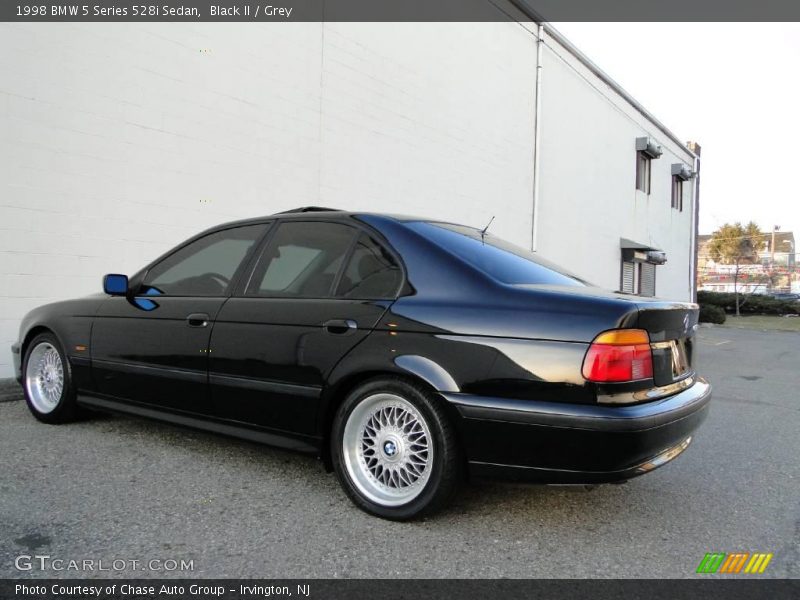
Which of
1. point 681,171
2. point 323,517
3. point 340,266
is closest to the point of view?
point 323,517

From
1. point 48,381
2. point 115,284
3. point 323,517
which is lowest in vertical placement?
point 323,517

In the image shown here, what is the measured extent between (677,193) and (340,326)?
24768mm

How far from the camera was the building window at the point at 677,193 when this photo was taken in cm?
2408

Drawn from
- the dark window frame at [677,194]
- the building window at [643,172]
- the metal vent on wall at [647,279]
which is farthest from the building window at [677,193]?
the metal vent on wall at [647,279]

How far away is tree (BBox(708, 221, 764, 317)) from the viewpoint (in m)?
43.3

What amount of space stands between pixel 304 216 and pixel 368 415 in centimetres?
121

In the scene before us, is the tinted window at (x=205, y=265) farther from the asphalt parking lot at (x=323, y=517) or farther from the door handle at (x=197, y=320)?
the asphalt parking lot at (x=323, y=517)

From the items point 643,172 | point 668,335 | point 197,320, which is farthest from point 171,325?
point 643,172

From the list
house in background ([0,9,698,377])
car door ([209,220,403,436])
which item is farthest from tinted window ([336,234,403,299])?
house in background ([0,9,698,377])

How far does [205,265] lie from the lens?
12.5 ft

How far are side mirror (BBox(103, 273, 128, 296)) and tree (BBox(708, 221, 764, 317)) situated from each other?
45931mm

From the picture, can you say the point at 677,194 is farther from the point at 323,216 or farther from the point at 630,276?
the point at 323,216

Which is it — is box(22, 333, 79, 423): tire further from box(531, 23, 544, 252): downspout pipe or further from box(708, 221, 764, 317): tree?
box(708, 221, 764, 317): tree
